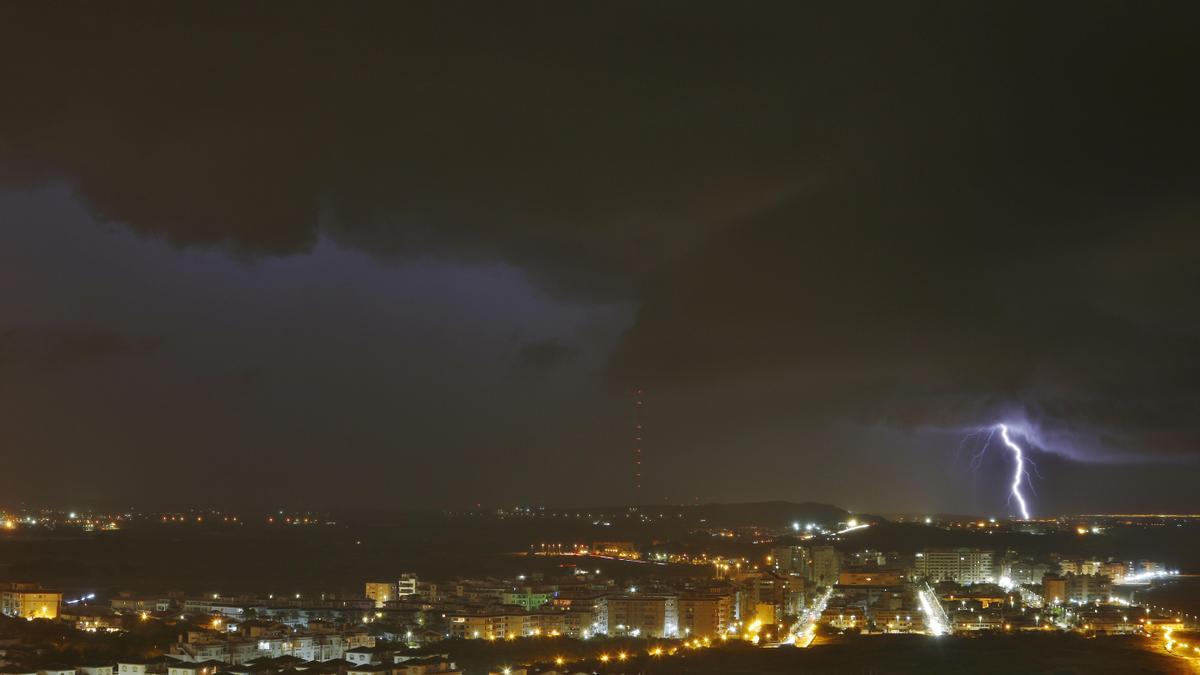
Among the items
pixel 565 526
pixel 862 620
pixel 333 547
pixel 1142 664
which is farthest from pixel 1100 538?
pixel 1142 664

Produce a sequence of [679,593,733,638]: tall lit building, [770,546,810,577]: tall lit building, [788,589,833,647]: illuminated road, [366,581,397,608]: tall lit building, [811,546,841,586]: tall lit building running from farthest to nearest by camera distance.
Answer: [770,546,810,577]: tall lit building, [811,546,841,586]: tall lit building, [366,581,397,608]: tall lit building, [679,593,733,638]: tall lit building, [788,589,833,647]: illuminated road

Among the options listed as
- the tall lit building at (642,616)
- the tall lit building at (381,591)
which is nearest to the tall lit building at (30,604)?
the tall lit building at (381,591)

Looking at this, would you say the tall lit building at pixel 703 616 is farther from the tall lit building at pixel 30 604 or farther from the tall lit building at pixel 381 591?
the tall lit building at pixel 30 604

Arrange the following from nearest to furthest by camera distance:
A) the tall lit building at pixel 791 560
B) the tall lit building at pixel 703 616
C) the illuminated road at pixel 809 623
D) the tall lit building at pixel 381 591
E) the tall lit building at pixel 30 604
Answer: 1. the tall lit building at pixel 30 604
2. the illuminated road at pixel 809 623
3. the tall lit building at pixel 703 616
4. the tall lit building at pixel 381 591
5. the tall lit building at pixel 791 560

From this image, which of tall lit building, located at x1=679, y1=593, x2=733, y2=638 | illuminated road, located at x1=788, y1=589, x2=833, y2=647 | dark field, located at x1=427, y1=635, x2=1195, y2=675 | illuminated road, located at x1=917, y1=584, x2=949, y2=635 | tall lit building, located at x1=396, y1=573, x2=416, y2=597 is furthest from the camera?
tall lit building, located at x1=396, y1=573, x2=416, y2=597

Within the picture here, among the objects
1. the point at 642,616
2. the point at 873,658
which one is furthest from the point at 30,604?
the point at 873,658

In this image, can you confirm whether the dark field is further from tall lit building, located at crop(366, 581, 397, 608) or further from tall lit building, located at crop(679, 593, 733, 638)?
tall lit building, located at crop(366, 581, 397, 608)

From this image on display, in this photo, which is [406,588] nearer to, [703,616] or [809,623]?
[703,616]

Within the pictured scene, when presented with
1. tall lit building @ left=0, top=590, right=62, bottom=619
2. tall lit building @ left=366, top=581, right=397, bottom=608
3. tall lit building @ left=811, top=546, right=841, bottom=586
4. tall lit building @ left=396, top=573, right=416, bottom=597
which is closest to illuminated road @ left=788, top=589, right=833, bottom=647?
tall lit building @ left=811, top=546, right=841, bottom=586

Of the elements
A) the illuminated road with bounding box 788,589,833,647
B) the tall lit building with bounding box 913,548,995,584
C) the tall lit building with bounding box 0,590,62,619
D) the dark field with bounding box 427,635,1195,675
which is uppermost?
the tall lit building with bounding box 913,548,995,584
